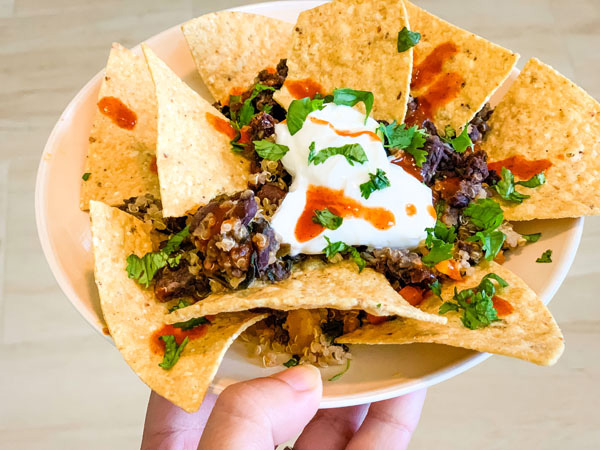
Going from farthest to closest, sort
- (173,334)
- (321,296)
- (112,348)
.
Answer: (112,348), (173,334), (321,296)

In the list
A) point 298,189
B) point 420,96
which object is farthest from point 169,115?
point 420,96

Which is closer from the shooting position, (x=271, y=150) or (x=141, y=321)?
(x=141, y=321)

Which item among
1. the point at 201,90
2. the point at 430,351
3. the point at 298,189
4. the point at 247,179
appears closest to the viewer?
the point at 430,351

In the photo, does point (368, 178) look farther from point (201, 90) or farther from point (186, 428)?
point (186, 428)

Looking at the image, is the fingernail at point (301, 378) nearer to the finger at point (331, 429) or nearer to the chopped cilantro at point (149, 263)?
the chopped cilantro at point (149, 263)

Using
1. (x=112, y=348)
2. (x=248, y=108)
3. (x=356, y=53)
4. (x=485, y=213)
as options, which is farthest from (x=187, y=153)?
(x=112, y=348)

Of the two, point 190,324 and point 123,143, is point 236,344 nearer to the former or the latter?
point 190,324

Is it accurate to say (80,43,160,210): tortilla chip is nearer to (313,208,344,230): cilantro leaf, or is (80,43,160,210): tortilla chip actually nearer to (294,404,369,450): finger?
(313,208,344,230): cilantro leaf

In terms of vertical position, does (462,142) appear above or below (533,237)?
above
